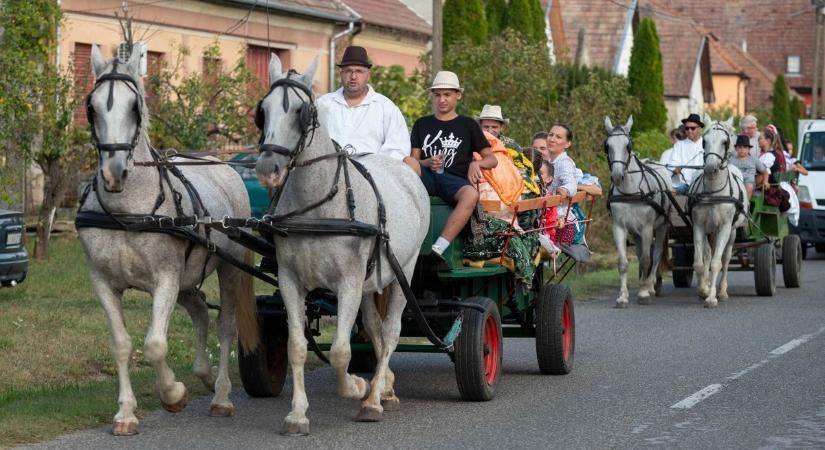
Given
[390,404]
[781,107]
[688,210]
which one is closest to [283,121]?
[390,404]

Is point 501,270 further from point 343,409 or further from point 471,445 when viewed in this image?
point 471,445

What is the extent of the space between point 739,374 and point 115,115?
530 cm

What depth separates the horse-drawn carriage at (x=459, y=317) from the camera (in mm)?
9453

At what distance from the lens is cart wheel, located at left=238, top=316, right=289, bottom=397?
9680mm

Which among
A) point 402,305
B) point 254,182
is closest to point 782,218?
point 254,182

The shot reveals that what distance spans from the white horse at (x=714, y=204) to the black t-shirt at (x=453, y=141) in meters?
7.03

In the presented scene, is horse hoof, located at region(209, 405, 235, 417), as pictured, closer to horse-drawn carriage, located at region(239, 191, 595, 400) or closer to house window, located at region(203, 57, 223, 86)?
horse-drawn carriage, located at region(239, 191, 595, 400)

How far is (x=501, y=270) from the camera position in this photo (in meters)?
10.2

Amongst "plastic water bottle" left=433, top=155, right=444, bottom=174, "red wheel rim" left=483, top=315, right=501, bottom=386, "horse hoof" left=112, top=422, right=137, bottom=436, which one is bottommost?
"horse hoof" left=112, top=422, right=137, bottom=436

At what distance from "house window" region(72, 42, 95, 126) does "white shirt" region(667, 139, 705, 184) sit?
7.83 m

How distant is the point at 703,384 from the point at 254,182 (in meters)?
13.5

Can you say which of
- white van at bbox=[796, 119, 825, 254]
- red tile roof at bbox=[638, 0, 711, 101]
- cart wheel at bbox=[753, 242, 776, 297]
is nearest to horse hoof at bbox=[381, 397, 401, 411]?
cart wheel at bbox=[753, 242, 776, 297]

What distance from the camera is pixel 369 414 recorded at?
885cm

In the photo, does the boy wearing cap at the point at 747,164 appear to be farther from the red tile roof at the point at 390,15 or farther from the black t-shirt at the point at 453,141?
the red tile roof at the point at 390,15
